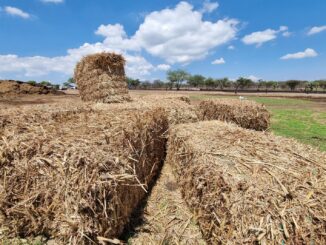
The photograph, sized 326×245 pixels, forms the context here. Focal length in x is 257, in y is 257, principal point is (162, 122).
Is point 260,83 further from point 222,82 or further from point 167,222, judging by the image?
point 167,222

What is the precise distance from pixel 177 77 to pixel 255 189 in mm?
135416

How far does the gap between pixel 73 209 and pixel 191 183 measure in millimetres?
2451

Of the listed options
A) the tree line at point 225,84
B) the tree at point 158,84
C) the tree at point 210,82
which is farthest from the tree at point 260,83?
the tree at point 158,84

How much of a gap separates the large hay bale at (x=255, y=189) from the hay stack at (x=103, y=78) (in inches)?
241

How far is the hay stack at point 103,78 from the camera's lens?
417 inches

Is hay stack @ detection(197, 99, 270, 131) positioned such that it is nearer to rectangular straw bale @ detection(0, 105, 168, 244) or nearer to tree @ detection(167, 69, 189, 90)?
→ rectangular straw bale @ detection(0, 105, 168, 244)

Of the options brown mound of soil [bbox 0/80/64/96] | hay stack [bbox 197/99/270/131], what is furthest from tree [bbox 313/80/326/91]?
hay stack [bbox 197/99/270/131]

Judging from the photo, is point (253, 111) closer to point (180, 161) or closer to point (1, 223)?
point (180, 161)

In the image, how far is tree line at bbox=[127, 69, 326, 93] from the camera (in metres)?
99.7

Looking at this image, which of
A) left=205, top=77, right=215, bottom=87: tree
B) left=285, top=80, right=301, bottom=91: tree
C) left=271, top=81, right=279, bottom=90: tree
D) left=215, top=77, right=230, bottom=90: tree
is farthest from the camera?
left=205, top=77, right=215, bottom=87: tree

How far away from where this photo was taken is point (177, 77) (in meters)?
136

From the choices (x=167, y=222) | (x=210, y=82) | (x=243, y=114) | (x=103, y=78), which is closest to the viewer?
(x=167, y=222)

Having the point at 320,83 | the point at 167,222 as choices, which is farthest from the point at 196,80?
the point at 167,222

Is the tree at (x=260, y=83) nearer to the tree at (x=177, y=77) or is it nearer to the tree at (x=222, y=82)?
the tree at (x=222, y=82)
